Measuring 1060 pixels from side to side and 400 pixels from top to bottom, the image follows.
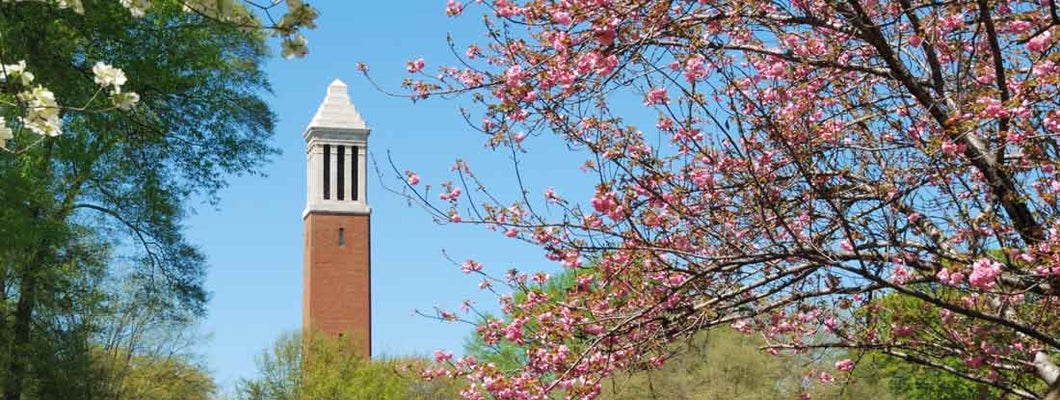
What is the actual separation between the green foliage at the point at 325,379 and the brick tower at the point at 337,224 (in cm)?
1204

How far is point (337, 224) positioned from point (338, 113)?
663 centimetres

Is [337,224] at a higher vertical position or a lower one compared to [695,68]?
higher

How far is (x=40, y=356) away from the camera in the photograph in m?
26.3

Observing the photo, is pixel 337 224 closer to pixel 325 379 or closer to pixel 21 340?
pixel 325 379

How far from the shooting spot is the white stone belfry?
70500mm

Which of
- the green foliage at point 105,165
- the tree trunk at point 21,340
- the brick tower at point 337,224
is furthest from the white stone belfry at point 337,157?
the tree trunk at point 21,340

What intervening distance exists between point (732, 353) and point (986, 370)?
903 inches

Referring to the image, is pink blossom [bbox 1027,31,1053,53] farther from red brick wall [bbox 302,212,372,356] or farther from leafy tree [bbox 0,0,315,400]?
red brick wall [bbox 302,212,372,356]

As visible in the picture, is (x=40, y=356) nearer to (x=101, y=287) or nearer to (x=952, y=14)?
(x=101, y=287)

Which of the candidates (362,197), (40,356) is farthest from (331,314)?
(40,356)

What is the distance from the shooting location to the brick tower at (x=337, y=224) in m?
66.5

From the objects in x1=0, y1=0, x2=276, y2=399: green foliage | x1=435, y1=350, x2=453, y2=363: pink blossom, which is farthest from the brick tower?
x1=435, y1=350, x2=453, y2=363: pink blossom

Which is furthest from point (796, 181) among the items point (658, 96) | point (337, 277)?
point (337, 277)

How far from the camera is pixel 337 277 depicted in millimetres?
67500
